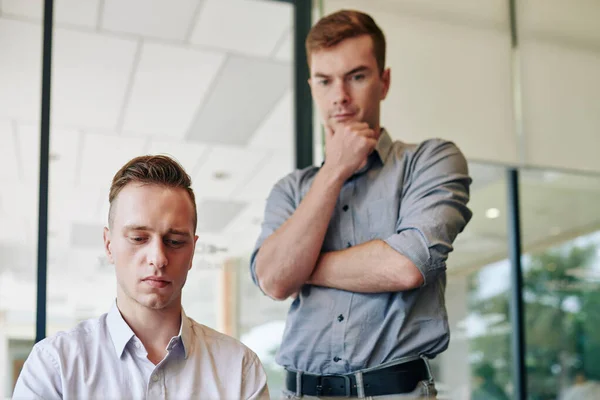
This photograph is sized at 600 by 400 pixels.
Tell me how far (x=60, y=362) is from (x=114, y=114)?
192cm

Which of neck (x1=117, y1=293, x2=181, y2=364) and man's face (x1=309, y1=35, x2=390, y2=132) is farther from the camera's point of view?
man's face (x1=309, y1=35, x2=390, y2=132)

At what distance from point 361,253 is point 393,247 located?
9 centimetres

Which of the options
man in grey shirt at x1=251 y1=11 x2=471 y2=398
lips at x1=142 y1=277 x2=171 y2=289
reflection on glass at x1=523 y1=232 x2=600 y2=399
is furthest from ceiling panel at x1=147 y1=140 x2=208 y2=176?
reflection on glass at x1=523 y1=232 x2=600 y2=399

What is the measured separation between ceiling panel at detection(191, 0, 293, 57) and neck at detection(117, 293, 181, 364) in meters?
2.11

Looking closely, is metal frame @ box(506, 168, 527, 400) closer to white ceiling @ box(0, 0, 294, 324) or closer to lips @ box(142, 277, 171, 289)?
white ceiling @ box(0, 0, 294, 324)

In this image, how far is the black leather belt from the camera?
1.83 m

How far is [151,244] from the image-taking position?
147 centimetres

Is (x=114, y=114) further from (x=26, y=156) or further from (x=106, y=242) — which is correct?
(x=106, y=242)

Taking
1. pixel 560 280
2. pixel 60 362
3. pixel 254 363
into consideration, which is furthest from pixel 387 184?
pixel 560 280

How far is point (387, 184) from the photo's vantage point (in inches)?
80.4

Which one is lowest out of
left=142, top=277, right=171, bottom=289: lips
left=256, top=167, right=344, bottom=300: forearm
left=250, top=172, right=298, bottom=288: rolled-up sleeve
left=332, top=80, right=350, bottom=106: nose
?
left=142, top=277, right=171, bottom=289: lips

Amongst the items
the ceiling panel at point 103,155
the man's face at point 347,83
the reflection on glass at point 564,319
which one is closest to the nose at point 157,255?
the man's face at point 347,83

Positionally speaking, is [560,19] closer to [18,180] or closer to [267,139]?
[267,139]

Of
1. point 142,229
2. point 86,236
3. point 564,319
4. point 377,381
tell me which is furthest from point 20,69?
point 564,319
